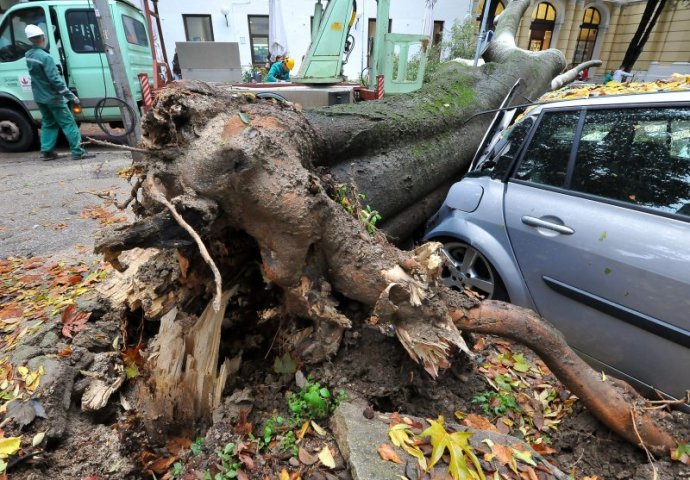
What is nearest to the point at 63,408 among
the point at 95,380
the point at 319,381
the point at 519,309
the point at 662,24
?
the point at 95,380

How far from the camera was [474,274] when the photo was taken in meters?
3.14

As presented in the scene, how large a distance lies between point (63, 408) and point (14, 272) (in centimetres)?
238

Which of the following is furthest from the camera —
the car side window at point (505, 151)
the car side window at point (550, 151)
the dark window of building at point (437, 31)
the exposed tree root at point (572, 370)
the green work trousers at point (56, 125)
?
the dark window of building at point (437, 31)

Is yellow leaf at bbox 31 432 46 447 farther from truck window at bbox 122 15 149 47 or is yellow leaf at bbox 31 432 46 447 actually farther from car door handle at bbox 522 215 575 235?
truck window at bbox 122 15 149 47

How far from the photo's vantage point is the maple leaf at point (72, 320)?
7.09ft

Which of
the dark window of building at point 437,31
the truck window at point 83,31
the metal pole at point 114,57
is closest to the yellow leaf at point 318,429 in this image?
the metal pole at point 114,57

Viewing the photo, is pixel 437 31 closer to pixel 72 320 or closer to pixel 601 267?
pixel 601 267

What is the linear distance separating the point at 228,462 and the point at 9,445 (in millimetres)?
816

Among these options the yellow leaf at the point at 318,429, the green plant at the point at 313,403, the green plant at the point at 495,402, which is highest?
the green plant at the point at 313,403

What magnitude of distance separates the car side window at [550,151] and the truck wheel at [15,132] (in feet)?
32.5

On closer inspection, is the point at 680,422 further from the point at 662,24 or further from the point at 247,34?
the point at 662,24

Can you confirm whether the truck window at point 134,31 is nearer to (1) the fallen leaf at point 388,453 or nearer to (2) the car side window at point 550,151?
(2) the car side window at point 550,151

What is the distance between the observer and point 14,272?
3.39 m

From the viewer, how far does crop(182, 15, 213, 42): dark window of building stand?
1557 centimetres
